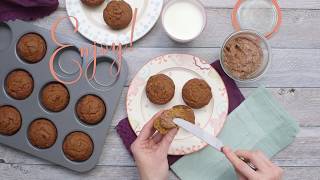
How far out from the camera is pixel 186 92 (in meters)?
1.38

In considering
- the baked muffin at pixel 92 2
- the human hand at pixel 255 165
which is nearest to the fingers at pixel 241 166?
the human hand at pixel 255 165

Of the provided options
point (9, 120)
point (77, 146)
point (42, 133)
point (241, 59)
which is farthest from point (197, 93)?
point (9, 120)

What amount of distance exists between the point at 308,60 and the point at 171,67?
504 mm

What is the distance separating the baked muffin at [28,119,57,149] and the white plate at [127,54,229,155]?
0.27m

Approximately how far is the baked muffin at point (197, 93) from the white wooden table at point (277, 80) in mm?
131

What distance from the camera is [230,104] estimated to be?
1.44 meters

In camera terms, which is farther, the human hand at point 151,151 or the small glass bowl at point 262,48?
the small glass bowl at point 262,48

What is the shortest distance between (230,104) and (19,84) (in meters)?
0.74

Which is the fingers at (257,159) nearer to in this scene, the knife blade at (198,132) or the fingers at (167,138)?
the knife blade at (198,132)

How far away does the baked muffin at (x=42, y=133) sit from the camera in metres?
1.38

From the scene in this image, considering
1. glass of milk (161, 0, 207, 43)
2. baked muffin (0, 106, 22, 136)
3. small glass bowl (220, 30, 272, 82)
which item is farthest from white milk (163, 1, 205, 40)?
baked muffin (0, 106, 22, 136)

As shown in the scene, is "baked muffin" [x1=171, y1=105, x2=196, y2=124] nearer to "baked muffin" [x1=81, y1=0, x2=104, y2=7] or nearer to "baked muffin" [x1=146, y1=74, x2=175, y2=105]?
"baked muffin" [x1=146, y1=74, x2=175, y2=105]

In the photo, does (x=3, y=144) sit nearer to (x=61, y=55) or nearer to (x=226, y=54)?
(x=61, y=55)

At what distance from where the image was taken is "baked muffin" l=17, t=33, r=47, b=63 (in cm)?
139
